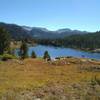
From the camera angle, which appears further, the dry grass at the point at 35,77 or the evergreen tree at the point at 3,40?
the evergreen tree at the point at 3,40

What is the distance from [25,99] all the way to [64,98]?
2.59 metres

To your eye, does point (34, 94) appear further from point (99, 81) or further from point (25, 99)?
point (99, 81)

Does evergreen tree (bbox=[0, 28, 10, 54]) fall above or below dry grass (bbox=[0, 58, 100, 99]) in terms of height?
above

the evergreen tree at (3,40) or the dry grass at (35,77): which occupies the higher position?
the evergreen tree at (3,40)

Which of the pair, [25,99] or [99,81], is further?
[99,81]

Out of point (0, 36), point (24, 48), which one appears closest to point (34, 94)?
point (0, 36)

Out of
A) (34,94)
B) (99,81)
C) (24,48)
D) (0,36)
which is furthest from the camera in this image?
(24,48)

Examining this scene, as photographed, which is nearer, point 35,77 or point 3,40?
point 35,77

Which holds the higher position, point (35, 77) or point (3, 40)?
point (3, 40)

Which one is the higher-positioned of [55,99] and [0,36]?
[0,36]

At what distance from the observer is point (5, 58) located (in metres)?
55.7

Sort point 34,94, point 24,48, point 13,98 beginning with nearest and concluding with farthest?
1. point 13,98
2. point 34,94
3. point 24,48

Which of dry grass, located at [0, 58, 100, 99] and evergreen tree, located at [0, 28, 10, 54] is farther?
evergreen tree, located at [0, 28, 10, 54]

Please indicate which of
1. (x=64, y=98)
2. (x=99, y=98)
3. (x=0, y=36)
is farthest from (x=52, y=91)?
(x=0, y=36)
